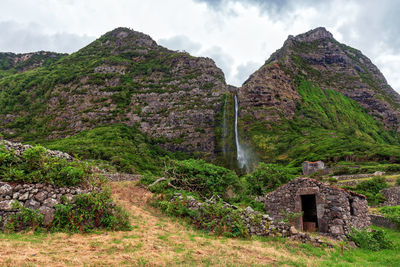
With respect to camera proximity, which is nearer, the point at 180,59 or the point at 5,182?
the point at 5,182

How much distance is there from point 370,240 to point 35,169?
15953mm

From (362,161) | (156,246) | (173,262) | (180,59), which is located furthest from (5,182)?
(180,59)

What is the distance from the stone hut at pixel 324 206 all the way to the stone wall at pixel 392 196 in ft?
61.1

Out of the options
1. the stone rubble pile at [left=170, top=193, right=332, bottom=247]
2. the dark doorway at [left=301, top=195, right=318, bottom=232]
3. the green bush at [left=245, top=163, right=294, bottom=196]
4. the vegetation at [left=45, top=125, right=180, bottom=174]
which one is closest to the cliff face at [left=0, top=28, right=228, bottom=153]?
the vegetation at [left=45, top=125, right=180, bottom=174]

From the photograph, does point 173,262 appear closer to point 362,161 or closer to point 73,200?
point 73,200

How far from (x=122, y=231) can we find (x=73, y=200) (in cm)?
238

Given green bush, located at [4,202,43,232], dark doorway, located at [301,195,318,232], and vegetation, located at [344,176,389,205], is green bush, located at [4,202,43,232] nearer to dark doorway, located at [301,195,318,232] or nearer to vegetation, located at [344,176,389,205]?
dark doorway, located at [301,195,318,232]

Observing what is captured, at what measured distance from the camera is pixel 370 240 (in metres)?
11.4

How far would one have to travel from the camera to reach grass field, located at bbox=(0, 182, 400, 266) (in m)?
6.34

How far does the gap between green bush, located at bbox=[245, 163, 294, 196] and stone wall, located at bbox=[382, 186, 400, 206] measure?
16.2 m

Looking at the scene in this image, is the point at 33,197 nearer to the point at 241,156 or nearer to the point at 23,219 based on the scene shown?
the point at 23,219

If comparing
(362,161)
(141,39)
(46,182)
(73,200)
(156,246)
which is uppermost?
(141,39)

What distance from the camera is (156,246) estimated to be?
8250mm

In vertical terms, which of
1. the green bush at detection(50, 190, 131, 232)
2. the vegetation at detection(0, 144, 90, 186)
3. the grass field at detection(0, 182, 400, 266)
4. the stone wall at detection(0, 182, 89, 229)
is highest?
the vegetation at detection(0, 144, 90, 186)
